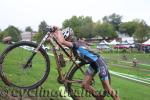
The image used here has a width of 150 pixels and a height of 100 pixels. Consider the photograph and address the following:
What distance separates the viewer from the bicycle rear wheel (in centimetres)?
704

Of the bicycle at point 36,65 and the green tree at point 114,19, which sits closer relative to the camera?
the bicycle at point 36,65

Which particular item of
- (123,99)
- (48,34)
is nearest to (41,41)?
(48,34)

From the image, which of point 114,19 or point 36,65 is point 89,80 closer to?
point 36,65

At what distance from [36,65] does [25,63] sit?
25 centimetres

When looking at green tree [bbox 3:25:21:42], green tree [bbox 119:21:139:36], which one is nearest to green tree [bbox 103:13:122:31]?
green tree [bbox 119:21:139:36]

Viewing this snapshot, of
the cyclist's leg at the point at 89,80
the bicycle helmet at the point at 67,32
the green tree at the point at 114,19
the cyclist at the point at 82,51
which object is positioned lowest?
the cyclist's leg at the point at 89,80

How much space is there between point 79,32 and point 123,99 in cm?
514

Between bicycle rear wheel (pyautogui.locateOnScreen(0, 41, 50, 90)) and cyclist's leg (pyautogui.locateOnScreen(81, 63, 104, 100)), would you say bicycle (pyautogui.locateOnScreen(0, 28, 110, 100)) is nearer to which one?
bicycle rear wheel (pyautogui.locateOnScreen(0, 41, 50, 90))

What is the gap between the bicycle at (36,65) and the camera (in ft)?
23.2

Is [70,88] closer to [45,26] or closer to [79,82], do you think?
[79,82]

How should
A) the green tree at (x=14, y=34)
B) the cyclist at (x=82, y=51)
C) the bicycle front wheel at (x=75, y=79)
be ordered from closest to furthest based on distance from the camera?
the cyclist at (x=82, y=51) < the bicycle front wheel at (x=75, y=79) < the green tree at (x=14, y=34)

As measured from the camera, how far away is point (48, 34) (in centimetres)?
718

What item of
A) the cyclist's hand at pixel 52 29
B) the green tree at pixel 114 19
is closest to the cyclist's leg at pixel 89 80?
the cyclist's hand at pixel 52 29

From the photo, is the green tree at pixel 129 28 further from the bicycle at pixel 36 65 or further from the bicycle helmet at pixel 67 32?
the bicycle helmet at pixel 67 32
